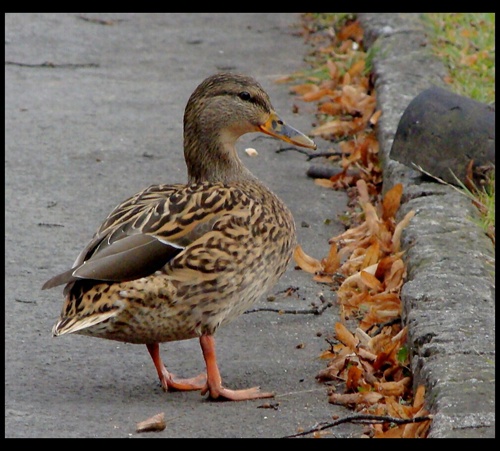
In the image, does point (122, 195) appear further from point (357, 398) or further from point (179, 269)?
point (357, 398)

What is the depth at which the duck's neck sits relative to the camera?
4.89 meters

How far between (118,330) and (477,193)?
2.30m

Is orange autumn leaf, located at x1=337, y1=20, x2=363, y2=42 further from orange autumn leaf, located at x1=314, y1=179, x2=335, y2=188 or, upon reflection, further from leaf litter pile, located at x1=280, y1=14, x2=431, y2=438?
orange autumn leaf, located at x1=314, y1=179, x2=335, y2=188

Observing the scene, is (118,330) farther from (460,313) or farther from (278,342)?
(460,313)

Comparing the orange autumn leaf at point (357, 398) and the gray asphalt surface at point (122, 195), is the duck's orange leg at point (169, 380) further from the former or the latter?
the orange autumn leaf at point (357, 398)

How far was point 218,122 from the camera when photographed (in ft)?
16.1

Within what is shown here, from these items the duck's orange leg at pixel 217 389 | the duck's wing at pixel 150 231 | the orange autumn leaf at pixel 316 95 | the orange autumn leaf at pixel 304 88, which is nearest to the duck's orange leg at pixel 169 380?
the duck's orange leg at pixel 217 389

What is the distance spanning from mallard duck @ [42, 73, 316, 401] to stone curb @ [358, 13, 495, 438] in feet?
1.96

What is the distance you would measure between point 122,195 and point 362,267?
1.74 m

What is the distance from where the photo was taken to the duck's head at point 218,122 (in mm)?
4891

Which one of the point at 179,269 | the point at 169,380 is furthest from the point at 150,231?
the point at 169,380

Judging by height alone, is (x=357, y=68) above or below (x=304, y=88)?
above
